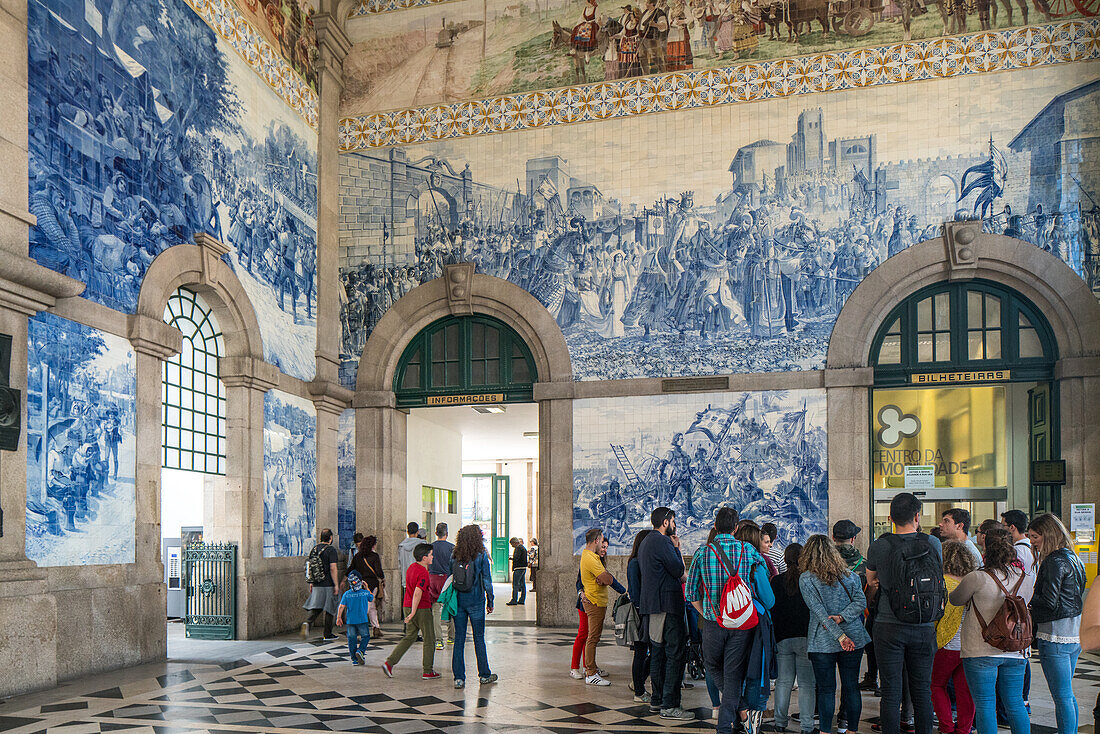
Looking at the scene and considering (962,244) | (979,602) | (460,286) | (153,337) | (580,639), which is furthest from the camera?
(460,286)

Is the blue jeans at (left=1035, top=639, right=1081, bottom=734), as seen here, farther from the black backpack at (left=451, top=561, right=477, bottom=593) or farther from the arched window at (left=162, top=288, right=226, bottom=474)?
the arched window at (left=162, top=288, right=226, bottom=474)

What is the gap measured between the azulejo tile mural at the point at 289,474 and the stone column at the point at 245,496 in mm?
300

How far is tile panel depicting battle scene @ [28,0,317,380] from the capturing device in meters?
10.2

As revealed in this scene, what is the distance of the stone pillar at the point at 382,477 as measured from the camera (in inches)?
626

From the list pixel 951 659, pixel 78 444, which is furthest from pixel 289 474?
pixel 951 659

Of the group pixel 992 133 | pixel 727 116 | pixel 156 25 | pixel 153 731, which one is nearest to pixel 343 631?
pixel 153 731

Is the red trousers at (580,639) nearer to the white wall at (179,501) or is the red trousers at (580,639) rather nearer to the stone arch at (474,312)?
the stone arch at (474,312)

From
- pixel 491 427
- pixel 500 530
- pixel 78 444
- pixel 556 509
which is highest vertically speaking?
pixel 491 427

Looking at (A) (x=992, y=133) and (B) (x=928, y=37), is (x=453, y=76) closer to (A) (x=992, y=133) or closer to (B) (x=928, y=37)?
(B) (x=928, y=37)

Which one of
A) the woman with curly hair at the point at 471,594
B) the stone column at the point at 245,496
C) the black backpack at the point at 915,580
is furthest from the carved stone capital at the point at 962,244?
the stone column at the point at 245,496

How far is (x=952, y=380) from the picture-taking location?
14312 mm

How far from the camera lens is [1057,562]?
20.9ft

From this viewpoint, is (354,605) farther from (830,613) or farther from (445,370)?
(445,370)

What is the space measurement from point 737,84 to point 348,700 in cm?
1112
